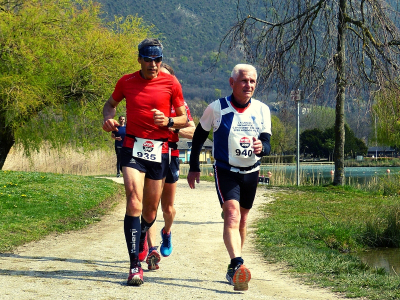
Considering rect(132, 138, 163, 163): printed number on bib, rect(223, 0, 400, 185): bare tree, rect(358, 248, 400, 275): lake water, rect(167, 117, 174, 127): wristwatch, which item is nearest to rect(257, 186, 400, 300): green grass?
rect(358, 248, 400, 275): lake water

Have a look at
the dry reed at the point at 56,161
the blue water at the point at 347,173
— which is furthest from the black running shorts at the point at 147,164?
the dry reed at the point at 56,161

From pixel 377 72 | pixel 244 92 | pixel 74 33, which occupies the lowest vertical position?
pixel 244 92

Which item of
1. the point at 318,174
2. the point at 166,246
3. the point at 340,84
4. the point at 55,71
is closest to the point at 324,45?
the point at 340,84

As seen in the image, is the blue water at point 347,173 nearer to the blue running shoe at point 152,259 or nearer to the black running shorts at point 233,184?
the blue running shoe at point 152,259

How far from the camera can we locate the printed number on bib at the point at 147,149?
5.86 metres

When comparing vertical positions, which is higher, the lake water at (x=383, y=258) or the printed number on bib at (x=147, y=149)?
the printed number on bib at (x=147, y=149)

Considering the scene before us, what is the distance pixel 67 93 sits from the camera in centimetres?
2505

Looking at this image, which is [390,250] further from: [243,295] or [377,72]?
[377,72]

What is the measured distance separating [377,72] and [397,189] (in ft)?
12.3

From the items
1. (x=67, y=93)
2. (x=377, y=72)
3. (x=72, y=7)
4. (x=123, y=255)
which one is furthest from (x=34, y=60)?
(x=123, y=255)

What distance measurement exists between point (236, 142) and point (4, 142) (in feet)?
70.5

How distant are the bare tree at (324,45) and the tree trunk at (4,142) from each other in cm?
1102

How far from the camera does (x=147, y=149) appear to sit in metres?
5.91

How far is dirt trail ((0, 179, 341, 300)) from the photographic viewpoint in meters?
5.30
